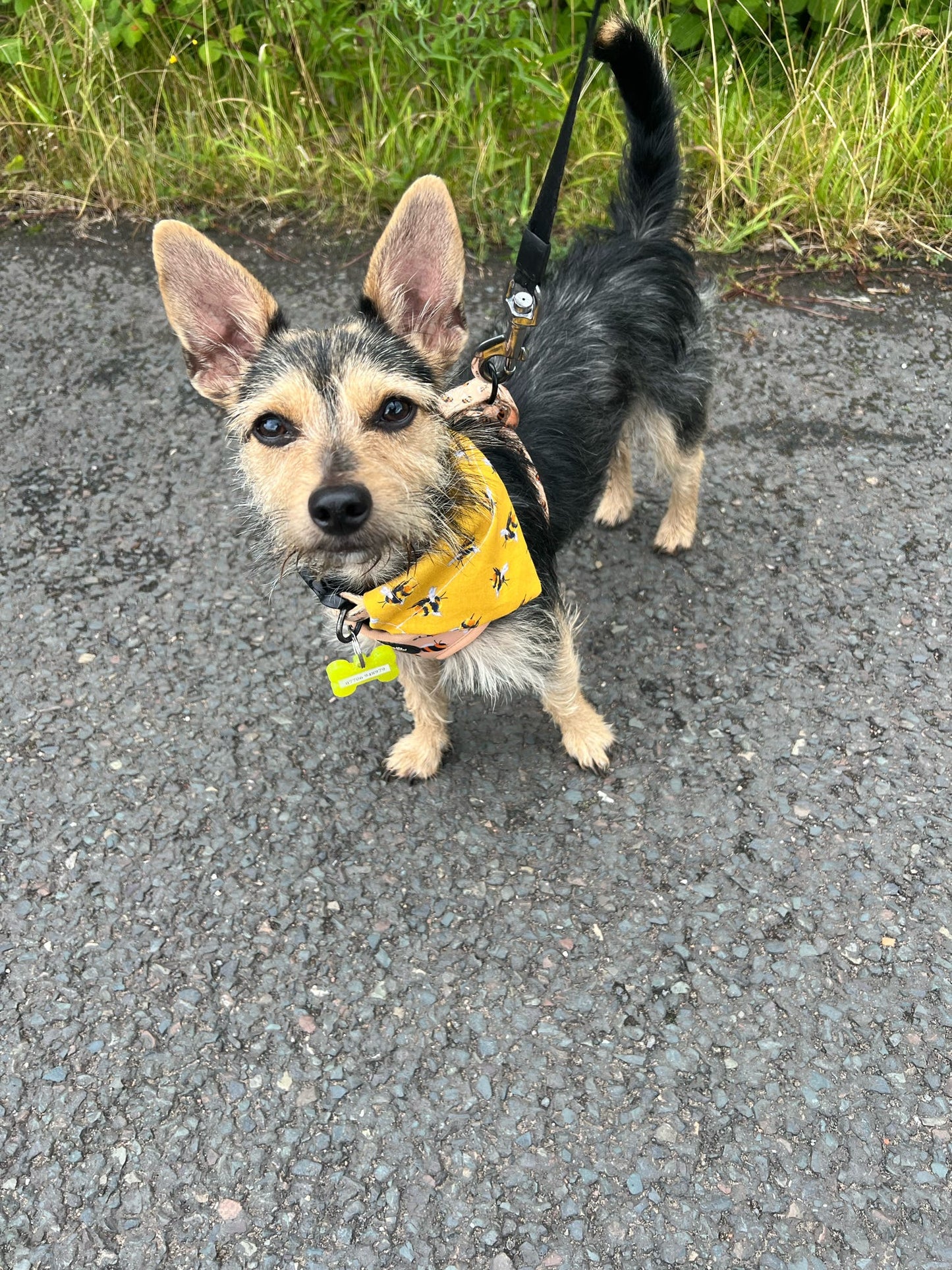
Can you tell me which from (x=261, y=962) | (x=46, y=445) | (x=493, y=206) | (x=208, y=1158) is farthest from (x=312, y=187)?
(x=208, y=1158)

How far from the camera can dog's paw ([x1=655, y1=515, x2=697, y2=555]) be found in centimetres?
385

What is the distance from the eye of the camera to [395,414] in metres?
2.35

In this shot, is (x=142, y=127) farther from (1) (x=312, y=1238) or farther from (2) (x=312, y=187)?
(1) (x=312, y=1238)

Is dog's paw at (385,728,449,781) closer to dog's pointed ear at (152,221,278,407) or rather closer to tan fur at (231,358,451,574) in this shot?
tan fur at (231,358,451,574)

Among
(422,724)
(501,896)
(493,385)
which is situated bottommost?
(501,896)

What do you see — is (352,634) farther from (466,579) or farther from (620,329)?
(620,329)

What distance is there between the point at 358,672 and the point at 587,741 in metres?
0.90

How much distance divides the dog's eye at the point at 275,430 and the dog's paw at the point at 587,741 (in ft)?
4.73

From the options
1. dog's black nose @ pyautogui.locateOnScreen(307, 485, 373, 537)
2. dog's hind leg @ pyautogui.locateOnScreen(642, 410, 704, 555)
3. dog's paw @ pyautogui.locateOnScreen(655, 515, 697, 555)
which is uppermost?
dog's black nose @ pyautogui.locateOnScreen(307, 485, 373, 537)

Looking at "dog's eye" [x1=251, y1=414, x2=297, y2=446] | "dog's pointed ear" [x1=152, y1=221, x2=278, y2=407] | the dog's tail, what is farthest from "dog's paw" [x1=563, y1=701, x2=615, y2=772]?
the dog's tail

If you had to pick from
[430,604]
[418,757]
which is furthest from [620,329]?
[418,757]

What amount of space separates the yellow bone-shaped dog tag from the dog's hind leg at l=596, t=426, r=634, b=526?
150cm

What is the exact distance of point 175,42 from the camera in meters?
5.50

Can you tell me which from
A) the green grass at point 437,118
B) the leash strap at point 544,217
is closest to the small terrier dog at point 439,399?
the leash strap at point 544,217
